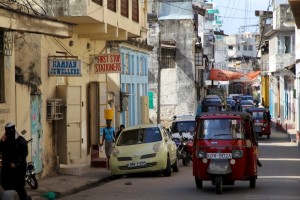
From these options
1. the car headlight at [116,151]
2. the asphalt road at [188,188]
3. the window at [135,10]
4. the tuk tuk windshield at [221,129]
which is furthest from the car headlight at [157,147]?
the window at [135,10]

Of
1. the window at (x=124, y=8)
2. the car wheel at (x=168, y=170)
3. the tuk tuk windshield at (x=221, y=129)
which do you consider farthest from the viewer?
the window at (x=124, y=8)

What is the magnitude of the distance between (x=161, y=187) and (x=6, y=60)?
526cm

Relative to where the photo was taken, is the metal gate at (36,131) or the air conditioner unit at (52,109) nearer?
the metal gate at (36,131)

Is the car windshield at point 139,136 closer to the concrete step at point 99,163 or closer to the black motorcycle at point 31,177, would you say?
the concrete step at point 99,163

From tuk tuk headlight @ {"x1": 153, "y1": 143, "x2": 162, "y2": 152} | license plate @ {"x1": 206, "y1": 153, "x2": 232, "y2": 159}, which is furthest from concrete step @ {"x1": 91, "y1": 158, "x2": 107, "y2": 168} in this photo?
license plate @ {"x1": 206, "y1": 153, "x2": 232, "y2": 159}

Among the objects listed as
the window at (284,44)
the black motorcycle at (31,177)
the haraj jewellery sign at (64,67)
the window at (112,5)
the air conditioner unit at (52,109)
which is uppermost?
the window at (284,44)

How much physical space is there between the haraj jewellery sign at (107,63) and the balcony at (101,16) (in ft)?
2.56

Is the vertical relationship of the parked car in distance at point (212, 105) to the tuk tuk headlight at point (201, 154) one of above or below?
above

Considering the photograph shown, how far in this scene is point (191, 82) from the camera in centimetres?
6150

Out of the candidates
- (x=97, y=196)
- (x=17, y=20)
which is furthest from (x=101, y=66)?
(x=17, y=20)

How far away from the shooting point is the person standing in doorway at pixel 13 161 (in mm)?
15211

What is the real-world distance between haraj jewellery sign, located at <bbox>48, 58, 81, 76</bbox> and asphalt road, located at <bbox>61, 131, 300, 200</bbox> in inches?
139

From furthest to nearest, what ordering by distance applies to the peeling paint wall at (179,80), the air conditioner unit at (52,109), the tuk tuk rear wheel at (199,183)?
the peeling paint wall at (179,80) → the air conditioner unit at (52,109) → the tuk tuk rear wheel at (199,183)

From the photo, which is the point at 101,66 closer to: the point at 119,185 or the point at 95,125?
the point at 95,125
